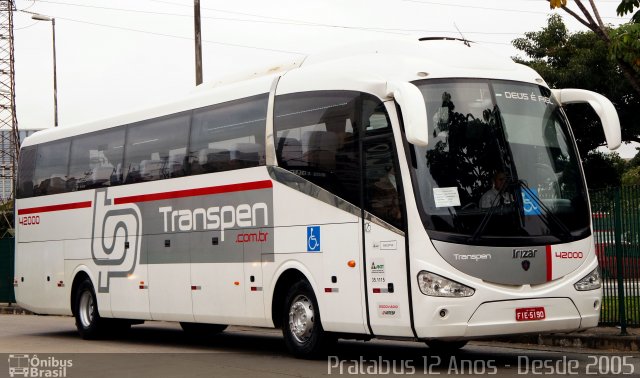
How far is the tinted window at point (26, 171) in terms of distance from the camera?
21.5 m

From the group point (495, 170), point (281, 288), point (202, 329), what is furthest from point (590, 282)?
point (202, 329)

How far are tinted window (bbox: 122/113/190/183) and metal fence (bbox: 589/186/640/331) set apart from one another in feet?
21.0

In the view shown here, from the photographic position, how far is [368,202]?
1279 cm

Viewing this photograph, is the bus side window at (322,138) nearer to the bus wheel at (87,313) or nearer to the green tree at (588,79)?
the bus wheel at (87,313)

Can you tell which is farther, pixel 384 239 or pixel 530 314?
pixel 384 239

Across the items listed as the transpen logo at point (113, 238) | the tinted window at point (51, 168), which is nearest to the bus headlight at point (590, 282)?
the transpen logo at point (113, 238)

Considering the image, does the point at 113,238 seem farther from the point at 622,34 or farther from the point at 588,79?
the point at 588,79

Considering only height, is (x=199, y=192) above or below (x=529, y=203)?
above

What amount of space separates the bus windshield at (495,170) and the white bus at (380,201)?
0.06 ft

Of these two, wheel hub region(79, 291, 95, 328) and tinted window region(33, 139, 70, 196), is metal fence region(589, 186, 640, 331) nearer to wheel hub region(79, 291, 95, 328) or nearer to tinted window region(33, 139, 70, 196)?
wheel hub region(79, 291, 95, 328)

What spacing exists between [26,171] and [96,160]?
124 inches

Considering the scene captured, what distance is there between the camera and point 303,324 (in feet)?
46.0

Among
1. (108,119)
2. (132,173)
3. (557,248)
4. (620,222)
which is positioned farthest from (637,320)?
(108,119)

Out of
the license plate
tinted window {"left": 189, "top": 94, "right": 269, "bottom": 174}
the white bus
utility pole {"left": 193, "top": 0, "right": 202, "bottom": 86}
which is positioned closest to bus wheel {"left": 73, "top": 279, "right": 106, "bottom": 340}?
the white bus
